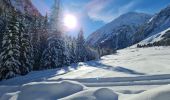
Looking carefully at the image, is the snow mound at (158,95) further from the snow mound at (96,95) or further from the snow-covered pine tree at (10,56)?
the snow-covered pine tree at (10,56)

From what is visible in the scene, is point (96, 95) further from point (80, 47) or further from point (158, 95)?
point (80, 47)

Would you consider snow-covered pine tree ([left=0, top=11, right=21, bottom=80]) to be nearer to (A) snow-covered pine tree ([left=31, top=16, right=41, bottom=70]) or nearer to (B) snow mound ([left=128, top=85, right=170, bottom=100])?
(A) snow-covered pine tree ([left=31, top=16, right=41, bottom=70])

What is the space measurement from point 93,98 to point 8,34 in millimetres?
26125

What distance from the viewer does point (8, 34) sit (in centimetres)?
3584

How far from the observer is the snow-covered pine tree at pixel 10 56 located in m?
33.4

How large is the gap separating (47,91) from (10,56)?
853 inches

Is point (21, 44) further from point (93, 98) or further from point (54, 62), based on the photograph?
point (93, 98)

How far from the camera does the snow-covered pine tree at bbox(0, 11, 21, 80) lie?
109ft

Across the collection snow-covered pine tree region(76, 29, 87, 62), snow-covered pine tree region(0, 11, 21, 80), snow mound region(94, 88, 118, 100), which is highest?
snow-covered pine tree region(76, 29, 87, 62)

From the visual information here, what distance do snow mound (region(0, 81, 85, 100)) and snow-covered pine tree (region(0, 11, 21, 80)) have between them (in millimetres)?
19760

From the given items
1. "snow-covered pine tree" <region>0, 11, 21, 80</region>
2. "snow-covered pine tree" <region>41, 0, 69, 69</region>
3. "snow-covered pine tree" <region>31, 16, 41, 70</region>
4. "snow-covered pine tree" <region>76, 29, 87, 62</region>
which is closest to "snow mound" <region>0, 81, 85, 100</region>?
"snow-covered pine tree" <region>0, 11, 21, 80</region>

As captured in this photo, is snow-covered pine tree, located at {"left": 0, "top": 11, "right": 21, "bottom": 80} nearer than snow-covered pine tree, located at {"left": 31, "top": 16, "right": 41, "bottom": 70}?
Yes

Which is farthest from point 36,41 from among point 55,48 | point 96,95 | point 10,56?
point 96,95

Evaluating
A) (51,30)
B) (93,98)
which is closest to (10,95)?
(93,98)
